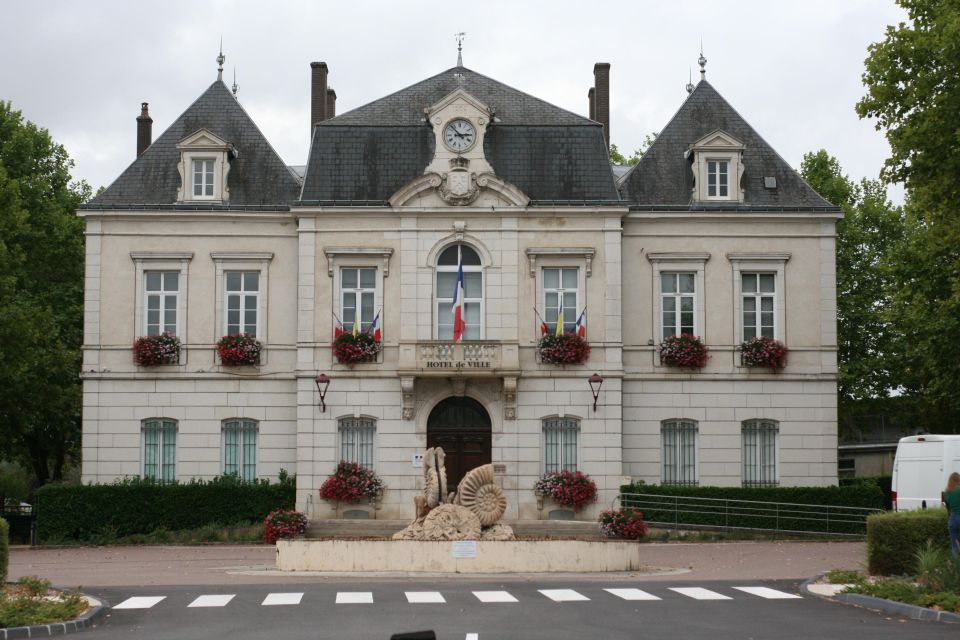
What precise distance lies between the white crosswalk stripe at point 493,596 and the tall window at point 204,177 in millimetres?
19651

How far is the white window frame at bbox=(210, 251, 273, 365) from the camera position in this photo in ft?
116

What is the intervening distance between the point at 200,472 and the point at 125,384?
2.98 meters

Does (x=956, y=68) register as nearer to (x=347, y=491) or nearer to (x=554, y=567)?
(x=554, y=567)

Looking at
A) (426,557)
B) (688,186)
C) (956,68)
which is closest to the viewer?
(426,557)

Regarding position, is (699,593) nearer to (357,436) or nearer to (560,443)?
(560,443)

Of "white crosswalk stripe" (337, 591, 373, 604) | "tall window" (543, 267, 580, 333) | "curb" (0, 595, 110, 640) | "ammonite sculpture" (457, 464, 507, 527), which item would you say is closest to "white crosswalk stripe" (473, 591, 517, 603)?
"white crosswalk stripe" (337, 591, 373, 604)

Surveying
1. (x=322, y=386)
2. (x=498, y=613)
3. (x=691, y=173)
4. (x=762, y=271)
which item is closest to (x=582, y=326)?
(x=762, y=271)

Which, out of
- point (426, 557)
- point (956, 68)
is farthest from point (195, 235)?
point (956, 68)

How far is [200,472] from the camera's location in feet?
115

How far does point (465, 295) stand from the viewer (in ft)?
115

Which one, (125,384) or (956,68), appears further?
(125,384)

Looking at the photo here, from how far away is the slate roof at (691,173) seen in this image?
119 ft

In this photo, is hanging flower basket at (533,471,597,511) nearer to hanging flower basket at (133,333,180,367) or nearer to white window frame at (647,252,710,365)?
white window frame at (647,252,710,365)

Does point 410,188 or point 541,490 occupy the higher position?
point 410,188
